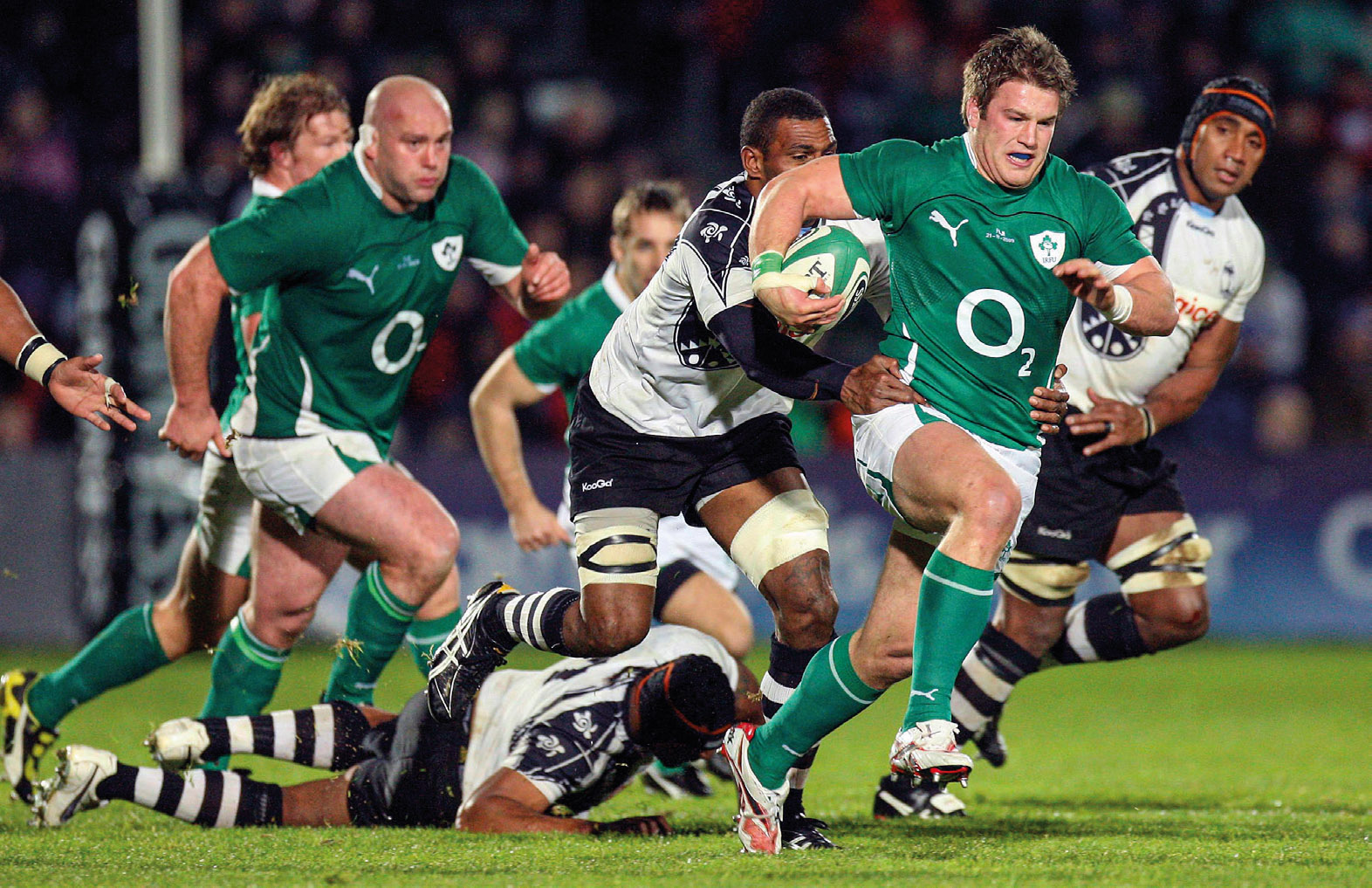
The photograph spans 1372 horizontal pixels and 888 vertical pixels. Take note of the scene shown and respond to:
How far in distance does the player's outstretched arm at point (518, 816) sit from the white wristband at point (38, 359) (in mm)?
1749

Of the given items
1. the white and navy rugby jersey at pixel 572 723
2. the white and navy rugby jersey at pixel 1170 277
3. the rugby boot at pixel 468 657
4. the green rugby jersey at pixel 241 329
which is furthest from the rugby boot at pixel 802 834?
the green rugby jersey at pixel 241 329

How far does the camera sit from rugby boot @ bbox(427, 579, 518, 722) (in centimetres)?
509

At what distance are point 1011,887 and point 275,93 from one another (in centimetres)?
422

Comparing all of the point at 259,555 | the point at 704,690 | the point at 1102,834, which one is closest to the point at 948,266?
the point at 704,690

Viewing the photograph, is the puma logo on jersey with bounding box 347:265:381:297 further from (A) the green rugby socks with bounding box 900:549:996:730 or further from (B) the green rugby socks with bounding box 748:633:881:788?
(A) the green rugby socks with bounding box 900:549:996:730

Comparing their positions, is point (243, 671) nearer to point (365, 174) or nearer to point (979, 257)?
point (365, 174)

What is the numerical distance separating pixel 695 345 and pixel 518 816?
4.86 ft

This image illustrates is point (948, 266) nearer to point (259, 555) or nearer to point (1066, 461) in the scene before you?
point (1066, 461)

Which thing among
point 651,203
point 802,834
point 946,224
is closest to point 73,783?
point 802,834

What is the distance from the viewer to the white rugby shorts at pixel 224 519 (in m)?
6.04

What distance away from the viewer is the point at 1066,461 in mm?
5930

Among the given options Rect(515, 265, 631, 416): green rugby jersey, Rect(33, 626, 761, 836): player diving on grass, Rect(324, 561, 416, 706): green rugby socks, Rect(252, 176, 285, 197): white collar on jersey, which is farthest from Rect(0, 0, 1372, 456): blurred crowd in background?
Rect(33, 626, 761, 836): player diving on grass

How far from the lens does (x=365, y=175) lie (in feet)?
18.7

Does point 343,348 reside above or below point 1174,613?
above
